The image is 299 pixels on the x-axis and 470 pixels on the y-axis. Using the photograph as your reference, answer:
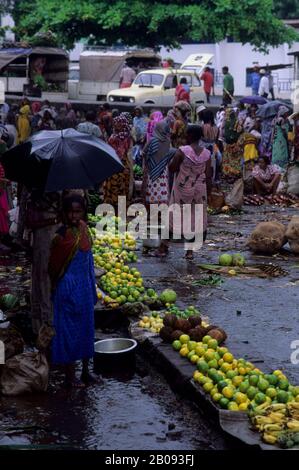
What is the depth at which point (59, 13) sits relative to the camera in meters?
33.8

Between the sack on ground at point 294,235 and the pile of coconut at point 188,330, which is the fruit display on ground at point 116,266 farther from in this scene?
the sack on ground at point 294,235

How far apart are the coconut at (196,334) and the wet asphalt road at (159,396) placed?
258 mm

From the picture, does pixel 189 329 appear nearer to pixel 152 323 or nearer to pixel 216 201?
pixel 152 323

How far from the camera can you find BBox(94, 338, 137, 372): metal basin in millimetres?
7445

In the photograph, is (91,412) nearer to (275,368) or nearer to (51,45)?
(275,368)

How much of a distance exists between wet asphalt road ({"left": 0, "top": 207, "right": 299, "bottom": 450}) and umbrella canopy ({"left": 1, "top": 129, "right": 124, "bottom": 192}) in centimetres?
156

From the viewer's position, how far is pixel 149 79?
29.5m

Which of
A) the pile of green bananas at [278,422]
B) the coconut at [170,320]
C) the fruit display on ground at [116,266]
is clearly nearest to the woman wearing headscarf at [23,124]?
the fruit display on ground at [116,266]

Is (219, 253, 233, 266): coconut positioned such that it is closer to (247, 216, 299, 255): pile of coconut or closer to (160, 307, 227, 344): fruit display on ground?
(247, 216, 299, 255): pile of coconut

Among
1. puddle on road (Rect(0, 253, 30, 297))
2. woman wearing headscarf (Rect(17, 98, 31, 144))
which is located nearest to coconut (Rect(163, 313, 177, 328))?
puddle on road (Rect(0, 253, 30, 297))

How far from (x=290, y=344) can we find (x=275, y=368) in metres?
0.74

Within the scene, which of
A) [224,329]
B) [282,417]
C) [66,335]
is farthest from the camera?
[224,329]

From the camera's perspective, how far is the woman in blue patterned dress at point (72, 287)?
268 inches
